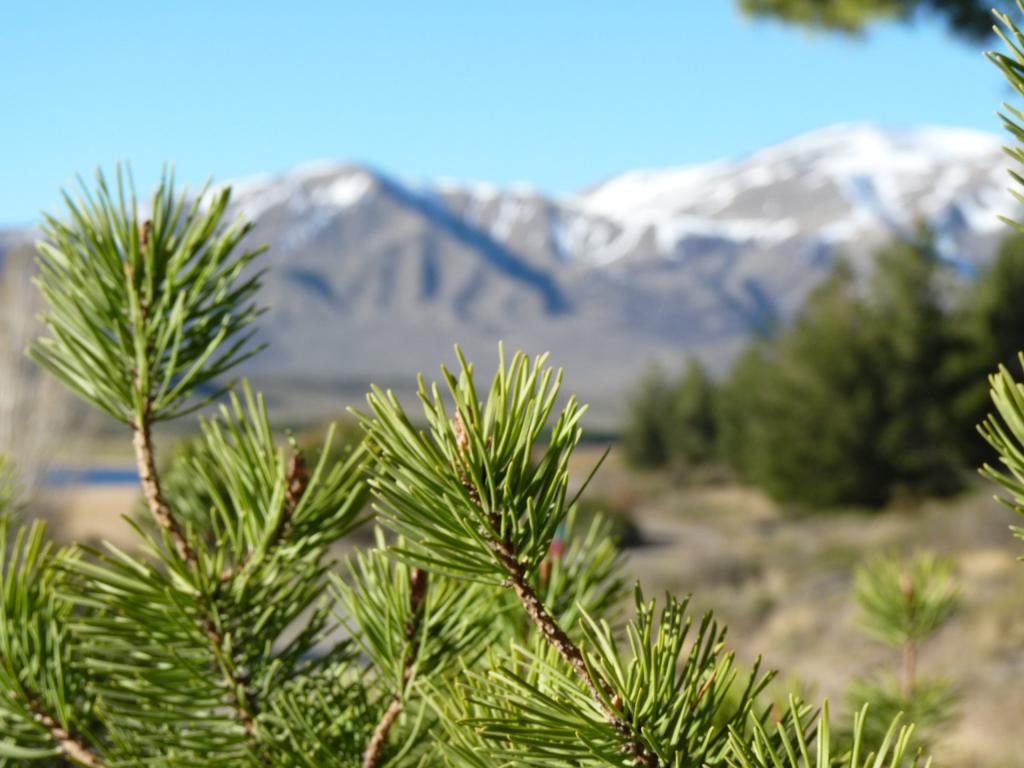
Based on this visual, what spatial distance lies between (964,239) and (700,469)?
550 feet

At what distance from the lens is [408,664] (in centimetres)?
68

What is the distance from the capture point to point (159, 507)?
65 cm

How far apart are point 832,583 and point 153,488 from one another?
16.1 m

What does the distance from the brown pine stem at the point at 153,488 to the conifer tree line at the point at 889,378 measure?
954 inches

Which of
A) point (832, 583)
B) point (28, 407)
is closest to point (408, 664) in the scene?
point (28, 407)

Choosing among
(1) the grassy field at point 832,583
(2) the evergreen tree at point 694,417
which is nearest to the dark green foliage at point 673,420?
(2) the evergreen tree at point 694,417

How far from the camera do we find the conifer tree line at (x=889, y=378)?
78.7 ft

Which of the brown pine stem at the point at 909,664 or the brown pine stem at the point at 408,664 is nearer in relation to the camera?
the brown pine stem at the point at 408,664

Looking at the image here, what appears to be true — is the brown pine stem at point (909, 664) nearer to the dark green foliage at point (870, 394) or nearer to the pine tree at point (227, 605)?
the pine tree at point (227, 605)

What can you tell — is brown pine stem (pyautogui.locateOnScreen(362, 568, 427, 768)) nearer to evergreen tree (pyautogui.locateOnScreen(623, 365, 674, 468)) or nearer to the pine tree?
the pine tree

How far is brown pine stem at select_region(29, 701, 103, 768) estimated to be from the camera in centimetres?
66

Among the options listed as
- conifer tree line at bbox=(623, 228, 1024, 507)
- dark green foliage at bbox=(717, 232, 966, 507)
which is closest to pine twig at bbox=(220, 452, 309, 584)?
conifer tree line at bbox=(623, 228, 1024, 507)

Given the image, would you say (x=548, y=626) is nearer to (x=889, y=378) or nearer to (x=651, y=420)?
(x=889, y=378)

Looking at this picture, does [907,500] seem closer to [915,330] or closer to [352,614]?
[915,330]
